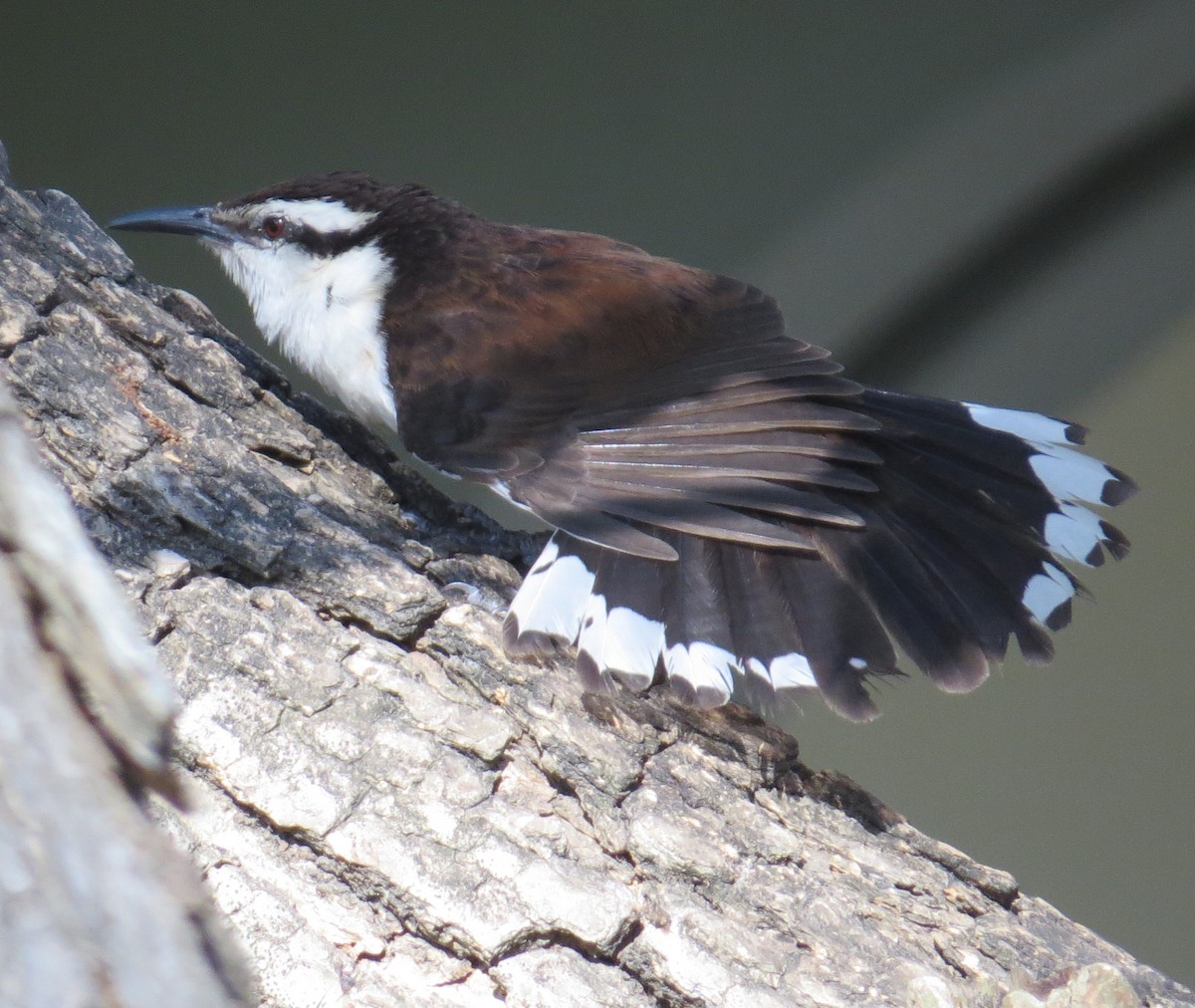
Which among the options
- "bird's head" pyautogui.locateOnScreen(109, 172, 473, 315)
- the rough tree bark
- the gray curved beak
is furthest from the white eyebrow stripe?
the rough tree bark

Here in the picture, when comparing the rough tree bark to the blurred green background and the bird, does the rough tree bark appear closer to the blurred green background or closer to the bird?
the bird

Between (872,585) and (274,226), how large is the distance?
181cm

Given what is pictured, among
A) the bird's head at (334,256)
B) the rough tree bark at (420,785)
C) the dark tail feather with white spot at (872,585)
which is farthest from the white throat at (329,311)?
the dark tail feather with white spot at (872,585)

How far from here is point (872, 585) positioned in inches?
89.4

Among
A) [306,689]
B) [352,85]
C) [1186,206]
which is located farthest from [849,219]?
[306,689]

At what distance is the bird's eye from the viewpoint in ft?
9.92

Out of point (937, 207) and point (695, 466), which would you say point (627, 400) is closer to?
point (695, 466)

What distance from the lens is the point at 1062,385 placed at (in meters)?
5.33

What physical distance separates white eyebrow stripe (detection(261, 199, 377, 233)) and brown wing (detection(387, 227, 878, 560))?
1.22ft

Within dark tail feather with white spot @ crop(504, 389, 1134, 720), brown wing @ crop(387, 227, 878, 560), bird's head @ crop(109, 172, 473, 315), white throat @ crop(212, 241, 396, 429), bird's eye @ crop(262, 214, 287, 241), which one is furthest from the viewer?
bird's eye @ crop(262, 214, 287, 241)

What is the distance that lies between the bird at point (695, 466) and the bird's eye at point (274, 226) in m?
0.12

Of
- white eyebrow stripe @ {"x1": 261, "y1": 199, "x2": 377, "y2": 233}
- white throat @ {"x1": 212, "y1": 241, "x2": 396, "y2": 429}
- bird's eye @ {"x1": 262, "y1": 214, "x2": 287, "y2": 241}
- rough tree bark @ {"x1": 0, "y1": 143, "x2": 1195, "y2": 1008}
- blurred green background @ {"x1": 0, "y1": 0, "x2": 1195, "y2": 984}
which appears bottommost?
rough tree bark @ {"x1": 0, "y1": 143, "x2": 1195, "y2": 1008}

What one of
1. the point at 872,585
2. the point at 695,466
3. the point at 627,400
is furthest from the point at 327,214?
the point at 872,585

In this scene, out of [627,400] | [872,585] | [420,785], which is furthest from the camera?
[627,400]
